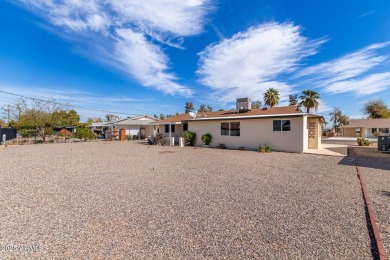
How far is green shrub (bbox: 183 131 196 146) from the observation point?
18.8 meters

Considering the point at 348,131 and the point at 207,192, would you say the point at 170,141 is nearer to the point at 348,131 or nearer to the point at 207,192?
the point at 207,192

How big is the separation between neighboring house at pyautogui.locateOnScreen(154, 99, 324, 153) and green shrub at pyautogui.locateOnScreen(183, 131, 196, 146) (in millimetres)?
435

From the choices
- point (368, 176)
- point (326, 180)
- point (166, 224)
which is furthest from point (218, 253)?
point (368, 176)

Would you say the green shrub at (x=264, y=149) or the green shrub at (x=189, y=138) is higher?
the green shrub at (x=189, y=138)

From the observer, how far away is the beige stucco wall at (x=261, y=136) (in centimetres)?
1309

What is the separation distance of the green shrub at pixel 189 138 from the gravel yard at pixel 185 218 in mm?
12303

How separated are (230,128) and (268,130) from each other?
332cm

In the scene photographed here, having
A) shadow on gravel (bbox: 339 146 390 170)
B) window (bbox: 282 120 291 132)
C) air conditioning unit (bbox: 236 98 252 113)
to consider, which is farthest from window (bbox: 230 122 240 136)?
shadow on gravel (bbox: 339 146 390 170)

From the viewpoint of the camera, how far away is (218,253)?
2.57 m

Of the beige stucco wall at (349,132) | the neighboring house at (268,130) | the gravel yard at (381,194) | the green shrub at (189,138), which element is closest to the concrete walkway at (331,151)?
the neighboring house at (268,130)

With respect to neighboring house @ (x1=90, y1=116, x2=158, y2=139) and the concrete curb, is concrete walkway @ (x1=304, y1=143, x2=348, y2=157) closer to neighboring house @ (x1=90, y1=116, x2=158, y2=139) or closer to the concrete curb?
the concrete curb

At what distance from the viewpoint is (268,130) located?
14359 millimetres

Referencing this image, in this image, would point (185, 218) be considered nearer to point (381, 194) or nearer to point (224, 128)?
point (381, 194)

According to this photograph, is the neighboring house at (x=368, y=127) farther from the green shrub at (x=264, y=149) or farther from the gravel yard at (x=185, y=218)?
the gravel yard at (x=185, y=218)
